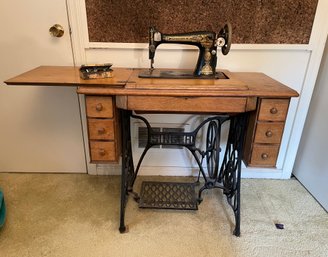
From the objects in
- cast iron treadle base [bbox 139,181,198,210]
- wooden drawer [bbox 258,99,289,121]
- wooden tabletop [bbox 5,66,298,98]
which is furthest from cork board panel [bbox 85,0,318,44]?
cast iron treadle base [bbox 139,181,198,210]

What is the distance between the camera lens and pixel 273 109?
1158 millimetres

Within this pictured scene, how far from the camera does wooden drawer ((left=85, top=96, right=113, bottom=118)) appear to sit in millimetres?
1161

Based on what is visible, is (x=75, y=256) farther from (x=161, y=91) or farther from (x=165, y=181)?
(x=161, y=91)

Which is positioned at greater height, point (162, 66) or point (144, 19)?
point (144, 19)

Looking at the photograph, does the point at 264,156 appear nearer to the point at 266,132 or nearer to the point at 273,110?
the point at 266,132

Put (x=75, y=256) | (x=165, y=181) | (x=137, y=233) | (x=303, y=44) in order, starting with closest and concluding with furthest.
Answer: (x=75, y=256) → (x=137, y=233) → (x=303, y=44) → (x=165, y=181)

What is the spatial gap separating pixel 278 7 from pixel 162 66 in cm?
75

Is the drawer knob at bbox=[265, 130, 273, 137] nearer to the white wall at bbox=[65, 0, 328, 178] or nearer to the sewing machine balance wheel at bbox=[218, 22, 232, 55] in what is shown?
the sewing machine balance wheel at bbox=[218, 22, 232, 55]

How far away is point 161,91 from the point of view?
1.12 metres

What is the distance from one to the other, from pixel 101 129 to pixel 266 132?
2.64 feet

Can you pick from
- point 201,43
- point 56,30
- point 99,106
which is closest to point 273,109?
point 201,43

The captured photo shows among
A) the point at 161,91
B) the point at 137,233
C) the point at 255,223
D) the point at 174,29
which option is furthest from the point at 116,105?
the point at 255,223

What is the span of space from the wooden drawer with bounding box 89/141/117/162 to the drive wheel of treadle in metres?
0.64

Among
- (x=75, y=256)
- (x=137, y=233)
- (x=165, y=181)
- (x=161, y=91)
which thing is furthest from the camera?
(x=165, y=181)
